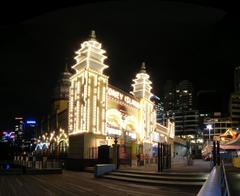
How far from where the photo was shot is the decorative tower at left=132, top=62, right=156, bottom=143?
206 feet

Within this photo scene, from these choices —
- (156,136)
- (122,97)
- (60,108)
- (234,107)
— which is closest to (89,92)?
(122,97)

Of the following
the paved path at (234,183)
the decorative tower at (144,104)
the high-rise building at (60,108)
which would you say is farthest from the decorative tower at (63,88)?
the paved path at (234,183)

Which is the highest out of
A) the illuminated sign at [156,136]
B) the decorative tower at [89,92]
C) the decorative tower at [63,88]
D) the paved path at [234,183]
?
the decorative tower at [63,88]

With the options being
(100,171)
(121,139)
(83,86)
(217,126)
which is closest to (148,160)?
(121,139)

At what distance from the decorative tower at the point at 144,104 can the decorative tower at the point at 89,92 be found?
46.8 feet

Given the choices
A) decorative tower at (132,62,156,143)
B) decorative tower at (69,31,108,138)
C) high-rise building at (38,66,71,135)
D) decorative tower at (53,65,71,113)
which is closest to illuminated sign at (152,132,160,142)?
decorative tower at (132,62,156,143)

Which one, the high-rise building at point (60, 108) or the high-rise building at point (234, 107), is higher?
the high-rise building at point (234, 107)

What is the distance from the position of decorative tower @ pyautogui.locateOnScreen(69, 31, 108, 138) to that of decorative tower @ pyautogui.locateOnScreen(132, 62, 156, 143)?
14.3 meters

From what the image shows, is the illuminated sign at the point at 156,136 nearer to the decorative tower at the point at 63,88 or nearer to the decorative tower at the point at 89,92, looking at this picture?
the decorative tower at the point at 63,88

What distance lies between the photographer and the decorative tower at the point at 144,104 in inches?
2468

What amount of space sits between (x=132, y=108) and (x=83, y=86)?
44.2ft

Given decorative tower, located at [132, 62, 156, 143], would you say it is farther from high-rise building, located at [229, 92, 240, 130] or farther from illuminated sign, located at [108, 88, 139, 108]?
high-rise building, located at [229, 92, 240, 130]

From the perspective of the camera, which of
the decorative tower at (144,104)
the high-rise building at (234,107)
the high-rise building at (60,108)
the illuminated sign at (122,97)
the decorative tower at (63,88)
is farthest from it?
the high-rise building at (234,107)

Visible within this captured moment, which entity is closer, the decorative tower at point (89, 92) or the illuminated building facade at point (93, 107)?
the illuminated building facade at point (93, 107)
